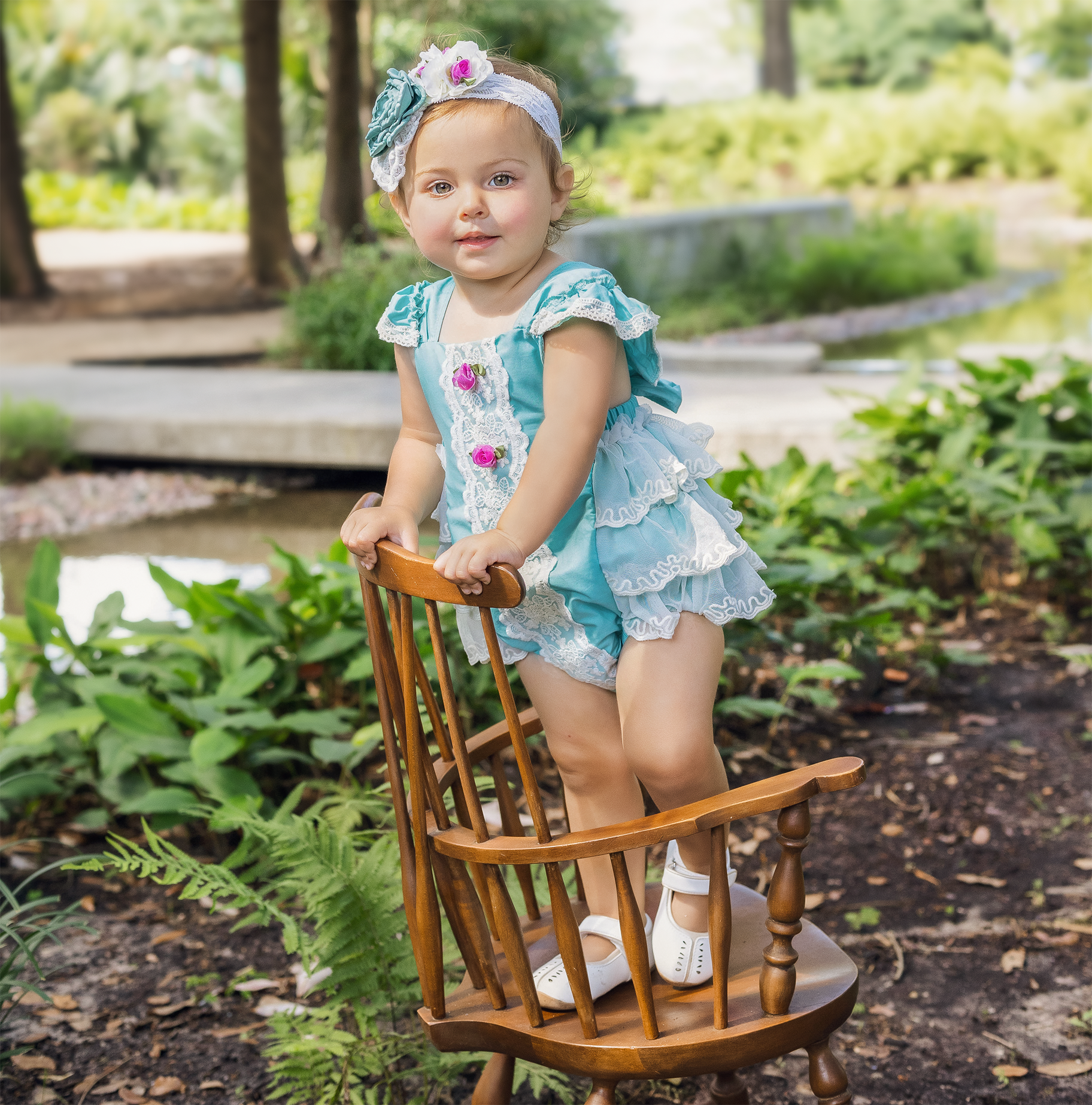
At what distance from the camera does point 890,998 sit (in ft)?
7.70

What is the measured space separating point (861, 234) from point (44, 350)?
9959 millimetres

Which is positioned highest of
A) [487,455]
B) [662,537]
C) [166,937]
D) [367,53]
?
[367,53]

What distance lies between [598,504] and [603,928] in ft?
2.07

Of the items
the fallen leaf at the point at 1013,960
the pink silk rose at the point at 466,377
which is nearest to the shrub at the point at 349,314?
the fallen leaf at the point at 1013,960

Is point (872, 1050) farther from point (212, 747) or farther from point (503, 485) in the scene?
point (212, 747)

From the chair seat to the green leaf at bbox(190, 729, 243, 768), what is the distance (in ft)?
3.56

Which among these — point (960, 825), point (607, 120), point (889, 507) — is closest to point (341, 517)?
point (889, 507)

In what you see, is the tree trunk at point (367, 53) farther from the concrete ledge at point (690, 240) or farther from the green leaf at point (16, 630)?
the green leaf at point (16, 630)

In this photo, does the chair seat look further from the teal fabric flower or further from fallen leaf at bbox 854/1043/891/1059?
the teal fabric flower

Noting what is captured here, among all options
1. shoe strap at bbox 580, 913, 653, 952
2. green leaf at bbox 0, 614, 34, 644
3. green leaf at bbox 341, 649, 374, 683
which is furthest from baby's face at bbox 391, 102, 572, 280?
green leaf at bbox 0, 614, 34, 644

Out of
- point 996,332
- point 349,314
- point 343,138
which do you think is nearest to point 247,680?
point 349,314

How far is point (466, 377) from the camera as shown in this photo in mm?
1634

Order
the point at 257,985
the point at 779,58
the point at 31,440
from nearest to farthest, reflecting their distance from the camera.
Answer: the point at 257,985, the point at 31,440, the point at 779,58

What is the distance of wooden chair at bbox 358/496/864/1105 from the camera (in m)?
1.45
